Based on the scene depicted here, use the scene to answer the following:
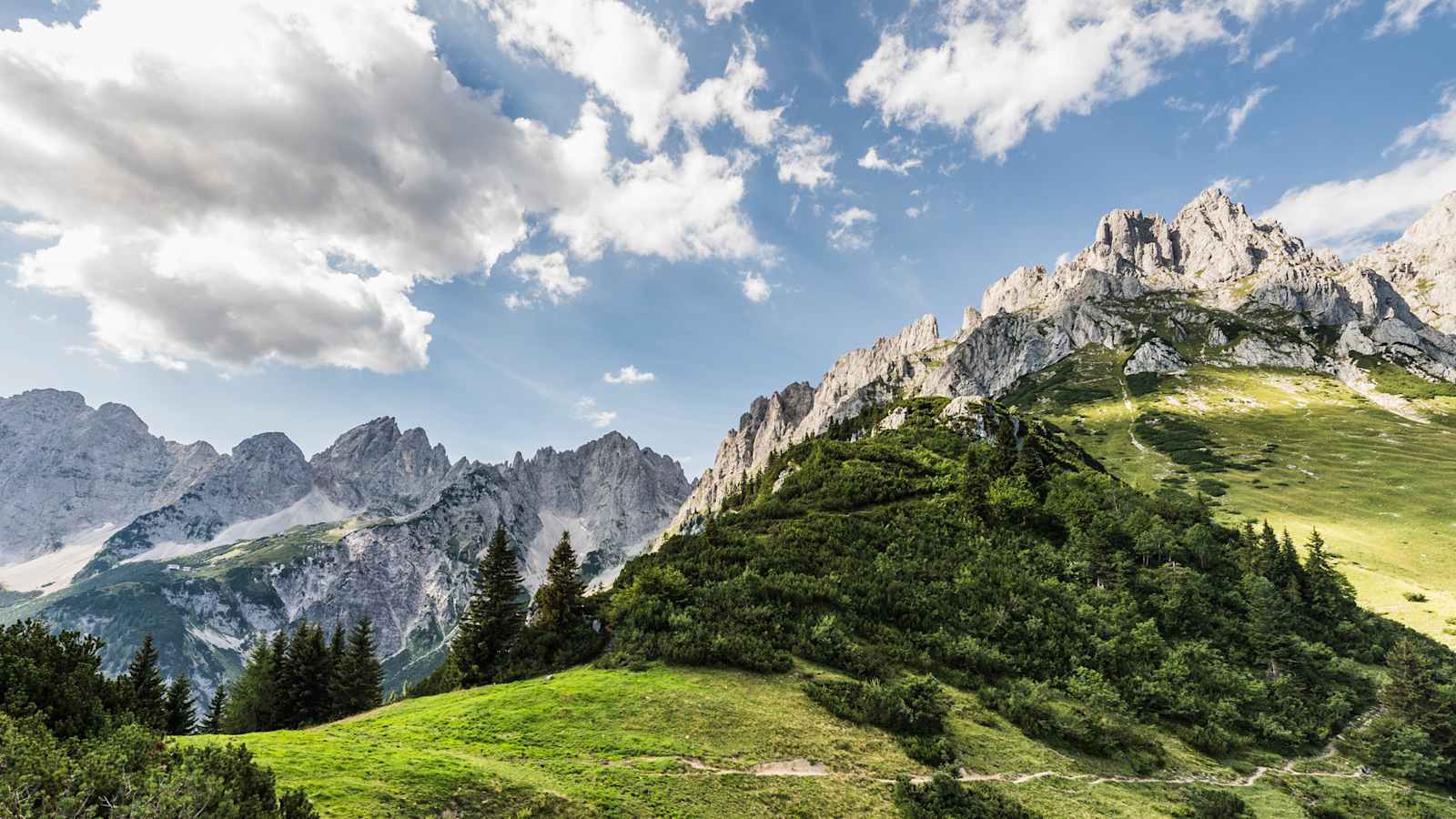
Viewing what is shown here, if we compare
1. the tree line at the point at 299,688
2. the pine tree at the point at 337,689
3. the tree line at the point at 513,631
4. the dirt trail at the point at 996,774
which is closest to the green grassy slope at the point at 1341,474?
the dirt trail at the point at 996,774

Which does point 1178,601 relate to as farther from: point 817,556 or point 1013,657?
point 817,556

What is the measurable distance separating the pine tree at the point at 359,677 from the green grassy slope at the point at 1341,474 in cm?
11559

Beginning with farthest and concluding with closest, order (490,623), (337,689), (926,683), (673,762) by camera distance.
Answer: (337,689)
(490,623)
(926,683)
(673,762)

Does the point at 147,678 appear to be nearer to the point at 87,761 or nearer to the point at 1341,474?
the point at 87,761

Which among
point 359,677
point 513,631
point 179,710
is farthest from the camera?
point 359,677

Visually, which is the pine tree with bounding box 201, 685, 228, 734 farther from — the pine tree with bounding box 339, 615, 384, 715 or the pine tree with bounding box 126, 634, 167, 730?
the pine tree with bounding box 339, 615, 384, 715

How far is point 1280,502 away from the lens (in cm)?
12225

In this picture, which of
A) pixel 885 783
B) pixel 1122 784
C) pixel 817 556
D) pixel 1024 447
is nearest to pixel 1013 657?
pixel 1122 784

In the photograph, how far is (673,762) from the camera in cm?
2723

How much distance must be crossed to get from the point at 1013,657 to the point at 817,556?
64.8 feet

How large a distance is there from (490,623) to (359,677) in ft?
79.0

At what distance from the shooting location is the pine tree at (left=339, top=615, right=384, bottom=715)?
5919cm

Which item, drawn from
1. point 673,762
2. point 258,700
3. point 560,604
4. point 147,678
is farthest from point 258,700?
point 673,762

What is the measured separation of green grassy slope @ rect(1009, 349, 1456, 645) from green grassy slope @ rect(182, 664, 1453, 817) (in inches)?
2350
